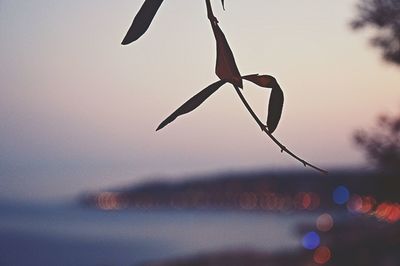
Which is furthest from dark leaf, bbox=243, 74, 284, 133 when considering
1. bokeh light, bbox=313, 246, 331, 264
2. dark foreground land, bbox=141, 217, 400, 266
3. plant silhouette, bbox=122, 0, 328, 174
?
bokeh light, bbox=313, 246, 331, 264

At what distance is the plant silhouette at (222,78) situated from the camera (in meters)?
0.34

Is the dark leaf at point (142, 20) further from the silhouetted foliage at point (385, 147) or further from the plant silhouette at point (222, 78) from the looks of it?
the silhouetted foliage at point (385, 147)

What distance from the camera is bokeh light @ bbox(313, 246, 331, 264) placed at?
554 inches

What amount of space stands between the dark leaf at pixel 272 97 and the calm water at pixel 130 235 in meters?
16.8

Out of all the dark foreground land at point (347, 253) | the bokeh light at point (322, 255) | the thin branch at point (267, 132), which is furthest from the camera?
the bokeh light at point (322, 255)

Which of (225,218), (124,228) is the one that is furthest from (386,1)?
(225,218)

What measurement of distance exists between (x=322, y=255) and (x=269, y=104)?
14768 millimetres

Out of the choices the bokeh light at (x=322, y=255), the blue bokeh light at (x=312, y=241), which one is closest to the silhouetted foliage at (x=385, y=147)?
the bokeh light at (x=322, y=255)

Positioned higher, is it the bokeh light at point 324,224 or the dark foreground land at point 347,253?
the bokeh light at point 324,224

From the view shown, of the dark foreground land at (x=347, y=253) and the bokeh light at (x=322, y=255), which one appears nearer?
the dark foreground land at (x=347, y=253)

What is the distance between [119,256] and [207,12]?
76.5ft

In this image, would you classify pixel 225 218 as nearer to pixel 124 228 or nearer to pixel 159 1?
pixel 124 228

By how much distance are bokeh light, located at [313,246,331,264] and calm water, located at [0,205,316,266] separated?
4657 millimetres

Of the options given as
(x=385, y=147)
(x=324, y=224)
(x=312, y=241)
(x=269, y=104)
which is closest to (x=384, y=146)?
(x=385, y=147)
